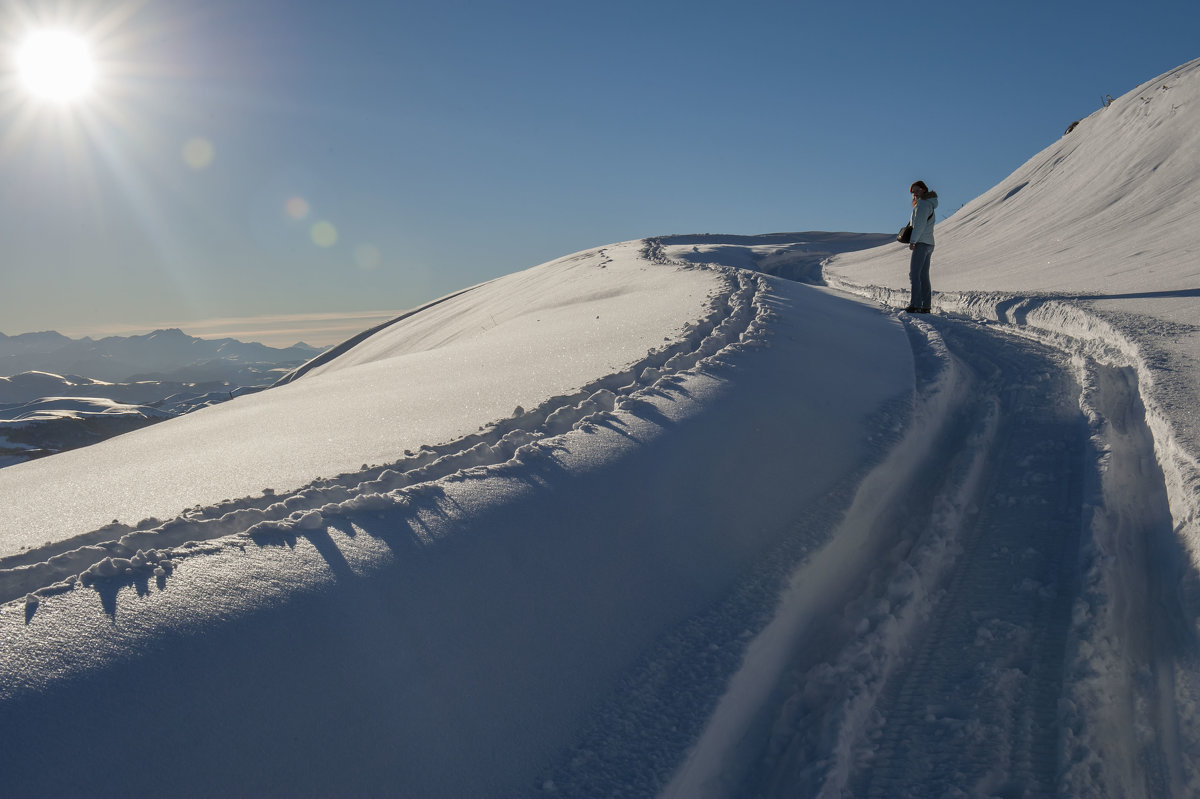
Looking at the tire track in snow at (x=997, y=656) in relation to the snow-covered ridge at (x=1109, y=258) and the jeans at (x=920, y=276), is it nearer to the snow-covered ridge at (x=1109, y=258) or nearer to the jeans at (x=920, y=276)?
the snow-covered ridge at (x=1109, y=258)

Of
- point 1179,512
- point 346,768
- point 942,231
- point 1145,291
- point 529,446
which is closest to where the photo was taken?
point 346,768

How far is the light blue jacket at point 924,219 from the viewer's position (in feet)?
24.6

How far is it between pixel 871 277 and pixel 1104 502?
1020cm

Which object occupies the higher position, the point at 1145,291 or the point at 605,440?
the point at 605,440

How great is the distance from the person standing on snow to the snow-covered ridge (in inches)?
24.7

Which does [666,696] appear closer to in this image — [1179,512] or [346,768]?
[346,768]

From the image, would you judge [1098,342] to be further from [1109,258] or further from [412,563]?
[412,563]

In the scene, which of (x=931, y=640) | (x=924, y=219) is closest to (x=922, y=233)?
(x=924, y=219)

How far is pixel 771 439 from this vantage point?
11.7 feet

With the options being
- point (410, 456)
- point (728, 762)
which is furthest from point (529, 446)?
point (728, 762)

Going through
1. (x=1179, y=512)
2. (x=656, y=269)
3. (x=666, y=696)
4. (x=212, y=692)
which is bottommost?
(x=1179, y=512)

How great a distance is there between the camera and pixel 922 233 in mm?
7496

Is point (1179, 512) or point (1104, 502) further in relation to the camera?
point (1104, 502)

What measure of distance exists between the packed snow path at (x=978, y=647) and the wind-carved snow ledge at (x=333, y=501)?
135 centimetres
